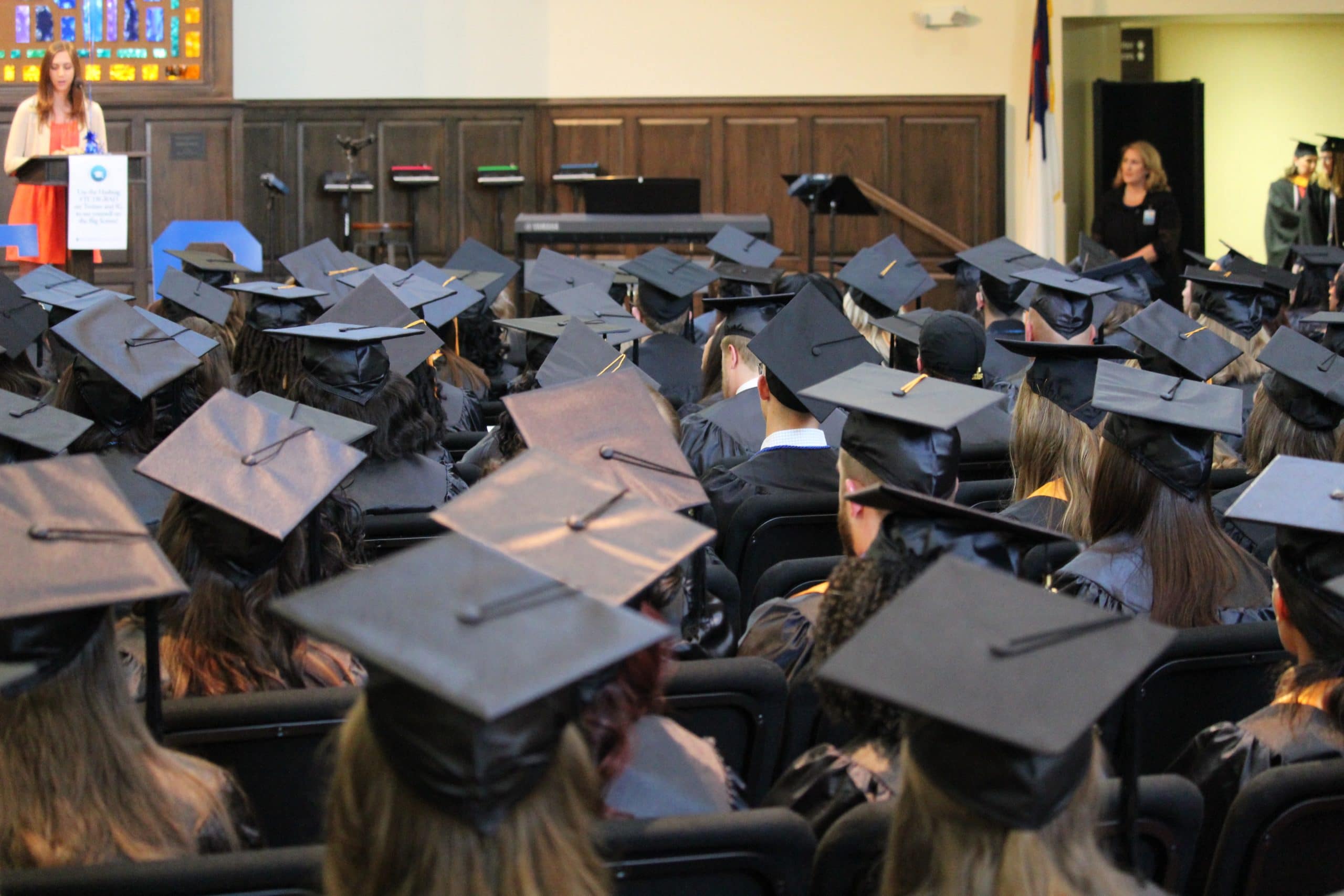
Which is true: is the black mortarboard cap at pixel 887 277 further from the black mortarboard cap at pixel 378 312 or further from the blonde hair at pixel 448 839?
the blonde hair at pixel 448 839

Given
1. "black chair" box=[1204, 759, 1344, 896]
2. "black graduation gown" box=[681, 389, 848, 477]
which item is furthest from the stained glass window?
"black chair" box=[1204, 759, 1344, 896]

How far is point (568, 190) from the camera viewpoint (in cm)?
1212

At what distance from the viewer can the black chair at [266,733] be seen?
6.68 feet

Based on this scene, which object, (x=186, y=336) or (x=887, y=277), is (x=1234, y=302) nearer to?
(x=887, y=277)

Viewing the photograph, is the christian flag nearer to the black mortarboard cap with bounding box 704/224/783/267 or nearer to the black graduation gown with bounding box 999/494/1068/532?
the black mortarboard cap with bounding box 704/224/783/267

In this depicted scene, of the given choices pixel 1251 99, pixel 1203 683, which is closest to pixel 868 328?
pixel 1203 683

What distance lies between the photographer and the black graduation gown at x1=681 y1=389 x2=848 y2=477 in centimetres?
462

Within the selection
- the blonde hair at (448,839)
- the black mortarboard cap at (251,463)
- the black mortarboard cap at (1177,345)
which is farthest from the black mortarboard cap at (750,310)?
the blonde hair at (448,839)

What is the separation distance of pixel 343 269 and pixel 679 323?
179cm

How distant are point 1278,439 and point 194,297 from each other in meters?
4.52

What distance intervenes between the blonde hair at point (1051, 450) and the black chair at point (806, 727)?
1.26 meters

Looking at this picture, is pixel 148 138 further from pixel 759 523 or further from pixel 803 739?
pixel 803 739

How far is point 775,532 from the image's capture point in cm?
351

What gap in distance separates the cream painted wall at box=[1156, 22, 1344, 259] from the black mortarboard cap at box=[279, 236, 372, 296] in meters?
9.66
